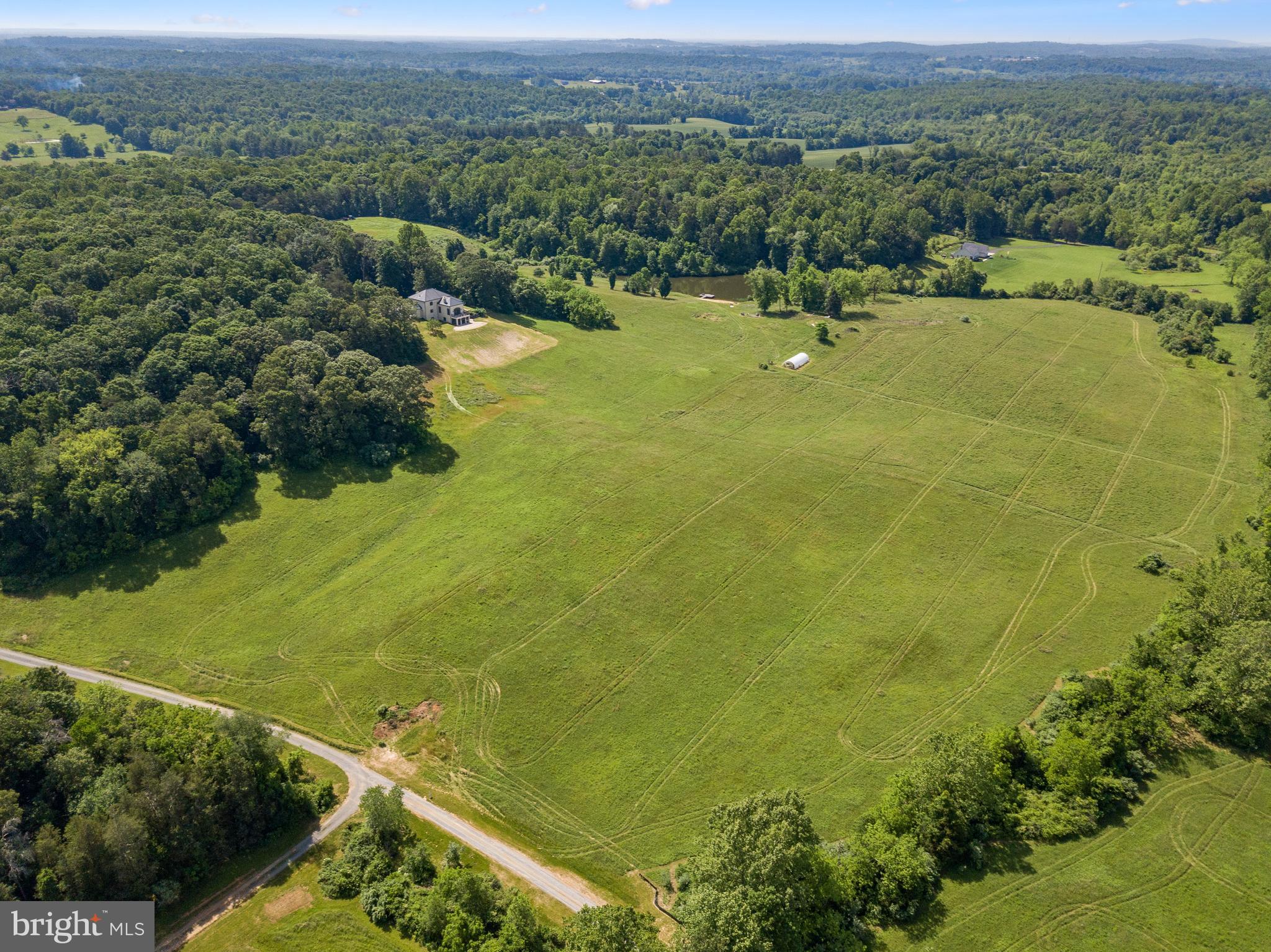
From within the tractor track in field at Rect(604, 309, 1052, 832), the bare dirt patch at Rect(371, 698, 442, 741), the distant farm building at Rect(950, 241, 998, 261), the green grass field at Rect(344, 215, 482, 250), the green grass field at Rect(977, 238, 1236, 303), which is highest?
the green grass field at Rect(344, 215, 482, 250)

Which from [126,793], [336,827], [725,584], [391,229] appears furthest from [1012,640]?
[391,229]

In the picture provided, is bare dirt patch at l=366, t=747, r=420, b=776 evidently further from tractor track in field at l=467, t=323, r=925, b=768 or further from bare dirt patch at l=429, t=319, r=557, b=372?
bare dirt patch at l=429, t=319, r=557, b=372

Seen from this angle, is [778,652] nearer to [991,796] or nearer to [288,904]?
[991,796]

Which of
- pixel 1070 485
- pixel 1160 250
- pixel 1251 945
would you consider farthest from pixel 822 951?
pixel 1160 250

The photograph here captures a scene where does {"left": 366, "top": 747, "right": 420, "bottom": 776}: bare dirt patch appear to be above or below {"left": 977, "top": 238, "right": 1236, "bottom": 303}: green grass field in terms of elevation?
below

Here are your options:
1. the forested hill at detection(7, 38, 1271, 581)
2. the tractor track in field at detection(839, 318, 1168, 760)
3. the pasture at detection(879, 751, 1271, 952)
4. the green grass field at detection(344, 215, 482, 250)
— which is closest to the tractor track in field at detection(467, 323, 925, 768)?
the tractor track in field at detection(839, 318, 1168, 760)

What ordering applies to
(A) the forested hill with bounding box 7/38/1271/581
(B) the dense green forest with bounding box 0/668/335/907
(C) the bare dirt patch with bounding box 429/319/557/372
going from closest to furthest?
(B) the dense green forest with bounding box 0/668/335/907
(A) the forested hill with bounding box 7/38/1271/581
(C) the bare dirt patch with bounding box 429/319/557/372
